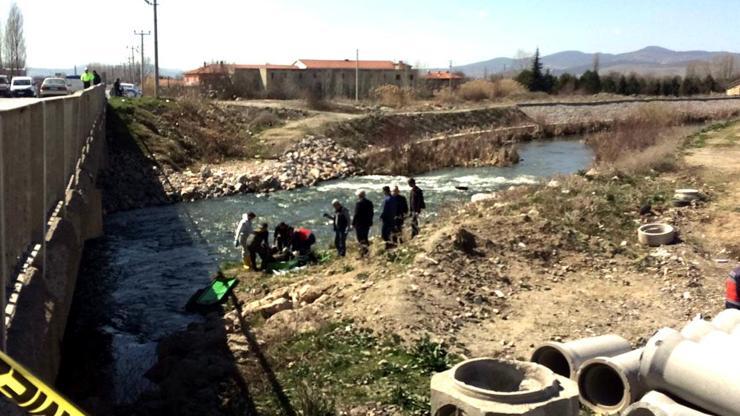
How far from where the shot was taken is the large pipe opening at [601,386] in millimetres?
8305

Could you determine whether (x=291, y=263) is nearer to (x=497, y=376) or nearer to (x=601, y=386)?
(x=601, y=386)

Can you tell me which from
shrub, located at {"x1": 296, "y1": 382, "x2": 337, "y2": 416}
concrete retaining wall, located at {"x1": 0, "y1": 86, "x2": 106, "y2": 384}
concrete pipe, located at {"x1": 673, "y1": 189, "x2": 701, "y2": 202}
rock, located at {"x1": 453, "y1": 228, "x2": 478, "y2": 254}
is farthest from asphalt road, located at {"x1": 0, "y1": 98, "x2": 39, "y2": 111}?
concrete pipe, located at {"x1": 673, "y1": 189, "x2": 701, "y2": 202}

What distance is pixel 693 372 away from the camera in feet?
24.1

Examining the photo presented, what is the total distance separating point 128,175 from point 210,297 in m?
17.2

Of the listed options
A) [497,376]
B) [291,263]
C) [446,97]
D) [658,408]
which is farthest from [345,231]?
[446,97]

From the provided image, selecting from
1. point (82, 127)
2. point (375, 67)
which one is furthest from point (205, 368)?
point (375, 67)

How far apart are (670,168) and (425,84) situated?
219 feet

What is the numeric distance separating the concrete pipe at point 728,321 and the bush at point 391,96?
52715 mm

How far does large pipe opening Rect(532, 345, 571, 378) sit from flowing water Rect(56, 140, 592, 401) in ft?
17.5

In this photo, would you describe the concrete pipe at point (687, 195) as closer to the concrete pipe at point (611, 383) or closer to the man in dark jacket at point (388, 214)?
the man in dark jacket at point (388, 214)

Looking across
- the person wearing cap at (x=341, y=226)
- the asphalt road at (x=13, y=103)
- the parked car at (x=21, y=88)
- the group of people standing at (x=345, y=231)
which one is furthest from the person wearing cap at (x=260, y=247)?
the parked car at (x=21, y=88)

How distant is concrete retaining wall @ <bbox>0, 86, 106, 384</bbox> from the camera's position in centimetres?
721

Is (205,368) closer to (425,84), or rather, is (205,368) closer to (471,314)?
(471,314)

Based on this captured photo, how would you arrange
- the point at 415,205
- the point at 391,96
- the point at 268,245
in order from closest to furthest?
the point at 415,205 < the point at 268,245 < the point at 391,96
